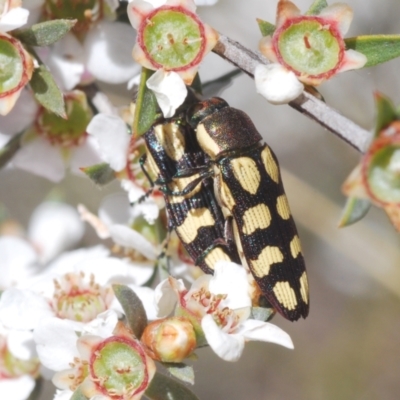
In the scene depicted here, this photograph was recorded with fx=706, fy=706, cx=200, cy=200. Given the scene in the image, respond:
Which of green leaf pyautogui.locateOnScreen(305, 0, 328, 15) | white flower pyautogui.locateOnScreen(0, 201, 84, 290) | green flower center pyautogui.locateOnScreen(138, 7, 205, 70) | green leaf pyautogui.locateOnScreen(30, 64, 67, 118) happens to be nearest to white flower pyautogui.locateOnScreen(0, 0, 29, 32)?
green leaf pyautogui.locateOnScreen(30, 64, 67, 118)

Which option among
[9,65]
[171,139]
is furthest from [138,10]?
[171,139]

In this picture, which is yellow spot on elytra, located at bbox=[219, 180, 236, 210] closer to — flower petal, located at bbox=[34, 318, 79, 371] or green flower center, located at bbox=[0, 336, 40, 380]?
flower petal, located at bbox=[34, 318, 79, 371]

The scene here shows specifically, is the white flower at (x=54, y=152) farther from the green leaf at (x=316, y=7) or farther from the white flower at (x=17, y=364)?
the green leaf at (x=316, y=7)

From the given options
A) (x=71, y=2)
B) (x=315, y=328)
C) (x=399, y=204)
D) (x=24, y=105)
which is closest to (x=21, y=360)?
(x=24, y=105)

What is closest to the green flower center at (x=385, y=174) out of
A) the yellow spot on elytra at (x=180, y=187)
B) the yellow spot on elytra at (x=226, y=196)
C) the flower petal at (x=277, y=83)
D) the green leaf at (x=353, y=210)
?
the green leaf at (x=353, y=210)

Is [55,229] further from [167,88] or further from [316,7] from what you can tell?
[316,7]
